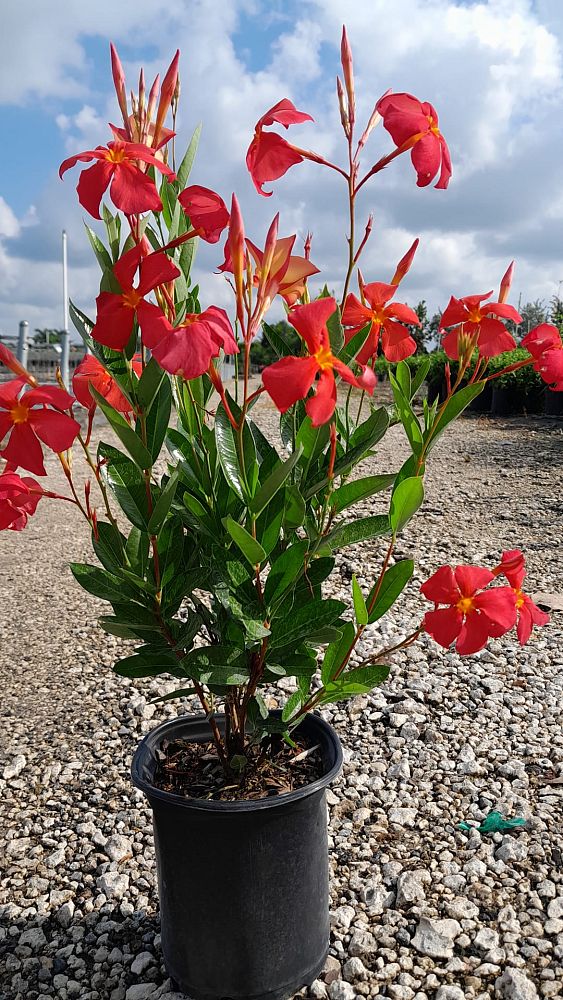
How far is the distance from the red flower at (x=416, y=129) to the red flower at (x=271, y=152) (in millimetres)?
108

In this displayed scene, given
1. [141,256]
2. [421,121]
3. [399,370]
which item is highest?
[421,121]

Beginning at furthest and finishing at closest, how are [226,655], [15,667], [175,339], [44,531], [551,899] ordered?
[44,531], [15,667], [551,899], [226,655], [175,339]

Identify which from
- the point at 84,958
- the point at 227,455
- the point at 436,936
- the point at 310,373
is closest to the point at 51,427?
the point at 227,455

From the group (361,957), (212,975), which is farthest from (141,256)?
(361,957)

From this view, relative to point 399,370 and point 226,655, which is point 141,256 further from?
point 226,655

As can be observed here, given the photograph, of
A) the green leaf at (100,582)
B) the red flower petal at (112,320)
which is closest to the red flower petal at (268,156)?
the red flower petal at (112,320)

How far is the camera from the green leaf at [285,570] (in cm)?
124

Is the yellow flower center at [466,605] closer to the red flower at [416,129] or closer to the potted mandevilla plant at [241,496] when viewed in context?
the potted mandevilla plant at [241,496]

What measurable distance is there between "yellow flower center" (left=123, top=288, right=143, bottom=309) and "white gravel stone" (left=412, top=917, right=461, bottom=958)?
4.56 feet

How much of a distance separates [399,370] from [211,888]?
98 cm

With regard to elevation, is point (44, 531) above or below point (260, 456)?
below

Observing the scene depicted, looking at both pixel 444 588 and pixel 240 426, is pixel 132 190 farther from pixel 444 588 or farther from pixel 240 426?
pixel 444 588

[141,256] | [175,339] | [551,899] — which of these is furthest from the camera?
[551,899]

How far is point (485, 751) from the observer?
239cm
